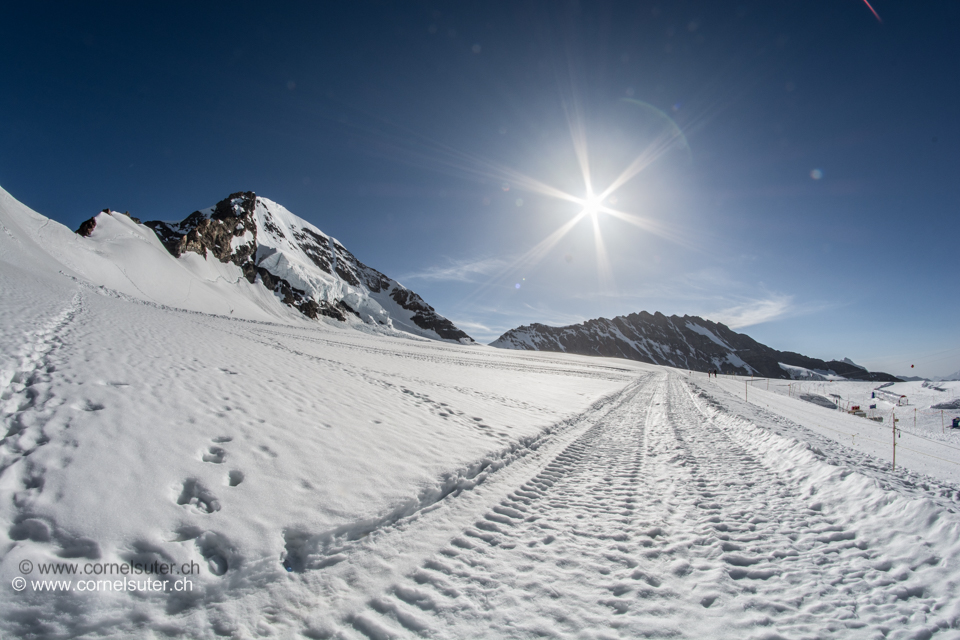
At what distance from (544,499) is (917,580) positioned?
4.07 metres

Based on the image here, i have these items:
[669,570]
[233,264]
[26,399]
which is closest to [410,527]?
[669,570]

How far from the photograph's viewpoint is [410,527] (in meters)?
4.36

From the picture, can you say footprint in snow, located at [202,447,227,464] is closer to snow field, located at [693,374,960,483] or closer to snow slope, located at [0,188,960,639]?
snow slope, located at [0,188,960,639]

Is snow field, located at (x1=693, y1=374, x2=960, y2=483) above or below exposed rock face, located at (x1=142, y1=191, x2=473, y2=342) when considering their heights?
below

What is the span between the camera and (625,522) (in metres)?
4.76

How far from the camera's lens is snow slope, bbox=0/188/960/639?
293cm

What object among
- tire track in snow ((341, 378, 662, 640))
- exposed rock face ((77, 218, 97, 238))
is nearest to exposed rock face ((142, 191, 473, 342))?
exposed rock face ((77, 218, 97, 238))

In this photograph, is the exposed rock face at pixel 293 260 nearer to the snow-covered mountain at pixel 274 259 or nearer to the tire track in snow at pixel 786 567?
the snow-covered mountain at pixel 274 259

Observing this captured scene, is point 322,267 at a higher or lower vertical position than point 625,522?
higher

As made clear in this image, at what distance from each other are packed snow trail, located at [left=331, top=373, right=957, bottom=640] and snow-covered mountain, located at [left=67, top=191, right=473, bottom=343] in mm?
62701

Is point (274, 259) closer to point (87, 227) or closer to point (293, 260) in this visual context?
point (293, 260)

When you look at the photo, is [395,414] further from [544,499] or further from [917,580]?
[917,580]

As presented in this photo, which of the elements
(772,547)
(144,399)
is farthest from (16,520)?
(772,547)

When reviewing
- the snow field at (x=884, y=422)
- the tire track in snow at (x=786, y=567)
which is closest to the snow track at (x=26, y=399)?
the tire track in snow at (x=786, y=567)
